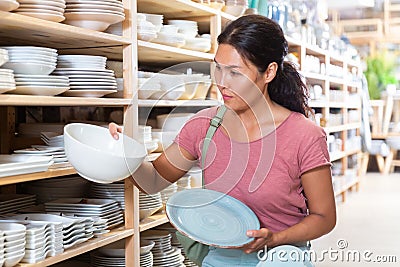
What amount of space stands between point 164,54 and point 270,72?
1152 mm

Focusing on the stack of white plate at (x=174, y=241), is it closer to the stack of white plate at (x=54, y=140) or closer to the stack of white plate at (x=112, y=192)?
the stack of white plate at (x=112, y=192)

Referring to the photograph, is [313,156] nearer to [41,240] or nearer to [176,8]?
[41,240]

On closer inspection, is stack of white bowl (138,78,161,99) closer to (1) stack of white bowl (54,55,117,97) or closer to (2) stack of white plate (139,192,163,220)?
(1) stack of white bowl (54,55,117,97)

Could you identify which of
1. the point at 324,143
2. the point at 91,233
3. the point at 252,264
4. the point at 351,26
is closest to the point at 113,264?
the point at 91,233

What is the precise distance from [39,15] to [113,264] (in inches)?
43.4

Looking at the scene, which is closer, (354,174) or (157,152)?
(157,152)

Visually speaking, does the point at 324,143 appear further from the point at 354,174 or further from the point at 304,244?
the point at 354,174

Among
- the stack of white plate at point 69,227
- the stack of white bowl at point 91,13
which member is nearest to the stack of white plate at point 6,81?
the stack of white bowl at point 91,13

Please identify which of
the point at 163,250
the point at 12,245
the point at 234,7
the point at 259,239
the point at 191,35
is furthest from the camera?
the point at 234,7

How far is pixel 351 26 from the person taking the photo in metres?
7.84

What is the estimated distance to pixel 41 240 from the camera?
1.92 m

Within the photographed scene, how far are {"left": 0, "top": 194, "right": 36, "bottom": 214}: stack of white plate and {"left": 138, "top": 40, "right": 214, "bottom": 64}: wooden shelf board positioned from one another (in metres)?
0.75

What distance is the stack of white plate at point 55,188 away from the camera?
101 inches

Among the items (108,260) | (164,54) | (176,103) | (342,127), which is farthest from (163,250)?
(342,127)
